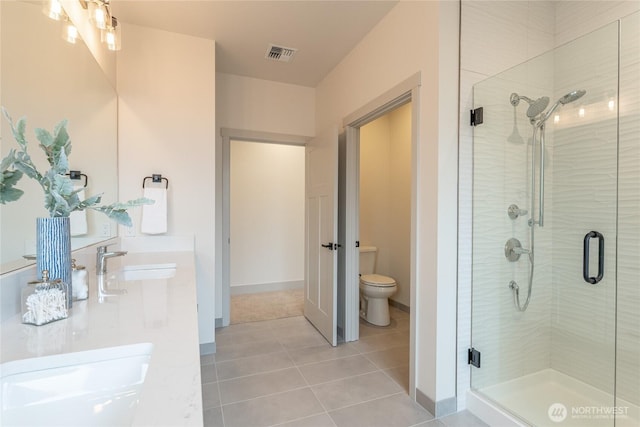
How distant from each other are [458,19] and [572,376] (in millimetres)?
2347

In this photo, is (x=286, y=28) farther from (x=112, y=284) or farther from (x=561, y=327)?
(x=561, y=327)

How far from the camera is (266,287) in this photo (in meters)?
4.66

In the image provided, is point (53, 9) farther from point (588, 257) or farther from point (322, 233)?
point (588, 257)

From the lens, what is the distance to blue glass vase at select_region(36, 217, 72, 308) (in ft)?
3.31

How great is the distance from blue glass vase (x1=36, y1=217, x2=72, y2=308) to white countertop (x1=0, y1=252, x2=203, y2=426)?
0.47 feet

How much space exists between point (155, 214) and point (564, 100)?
286 cm

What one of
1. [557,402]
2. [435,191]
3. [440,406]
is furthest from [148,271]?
[557,402]

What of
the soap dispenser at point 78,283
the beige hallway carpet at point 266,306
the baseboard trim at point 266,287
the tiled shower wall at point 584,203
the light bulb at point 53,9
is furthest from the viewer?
the baseboard trim at point 266,287

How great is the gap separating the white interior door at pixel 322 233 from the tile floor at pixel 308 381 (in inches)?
10.1

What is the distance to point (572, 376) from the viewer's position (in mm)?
1965

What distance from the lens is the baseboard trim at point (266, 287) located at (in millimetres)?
4492

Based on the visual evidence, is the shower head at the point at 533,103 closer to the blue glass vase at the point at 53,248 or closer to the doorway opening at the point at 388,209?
the doorway opening at the point at 388,209

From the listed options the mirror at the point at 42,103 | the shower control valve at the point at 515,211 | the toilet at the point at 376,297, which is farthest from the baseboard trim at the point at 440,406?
the mirror at the point at 42,103

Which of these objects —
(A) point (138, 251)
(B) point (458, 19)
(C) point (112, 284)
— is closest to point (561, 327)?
(B) point (458, 19)
